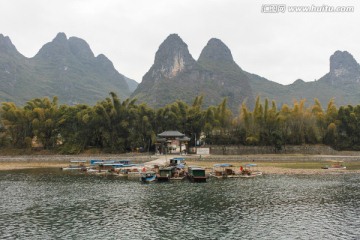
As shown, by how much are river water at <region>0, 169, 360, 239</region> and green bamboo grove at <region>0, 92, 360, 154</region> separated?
32.1m

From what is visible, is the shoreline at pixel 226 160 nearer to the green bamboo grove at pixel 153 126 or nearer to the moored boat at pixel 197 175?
the green bamboo grove at pixel 153 126

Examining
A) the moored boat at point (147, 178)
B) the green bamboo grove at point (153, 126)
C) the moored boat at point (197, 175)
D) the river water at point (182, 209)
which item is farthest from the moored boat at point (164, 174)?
the green bamboo grove at point (153, 126)

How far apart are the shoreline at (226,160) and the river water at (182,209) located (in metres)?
10.5

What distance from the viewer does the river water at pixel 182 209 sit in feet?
71.3

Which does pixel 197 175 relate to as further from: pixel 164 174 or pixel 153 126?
pixel 153 126

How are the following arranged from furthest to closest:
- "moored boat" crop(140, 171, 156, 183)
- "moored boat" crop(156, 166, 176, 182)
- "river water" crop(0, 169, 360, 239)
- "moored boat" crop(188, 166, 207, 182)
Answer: "moored boat" crop(156, 166, 176, 182) → "moored boat" crop(140, 171, 156, 183) → "moored boat" crop(188, 166, 207, 182) → "river water" crop(0, 169, 360, 239)

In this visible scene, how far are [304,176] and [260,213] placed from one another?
22.9 metres

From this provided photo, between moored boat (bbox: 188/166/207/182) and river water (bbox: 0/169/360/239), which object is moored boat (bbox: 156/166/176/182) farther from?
moored boat (bbox: 188/166/207/182)

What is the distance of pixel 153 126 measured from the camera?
79938 millimetres

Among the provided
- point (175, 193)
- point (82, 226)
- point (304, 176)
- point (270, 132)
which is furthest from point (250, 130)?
point (82, 226)

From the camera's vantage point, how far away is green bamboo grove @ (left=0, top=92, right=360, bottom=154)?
75688mm

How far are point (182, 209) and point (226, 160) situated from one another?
38395 mm

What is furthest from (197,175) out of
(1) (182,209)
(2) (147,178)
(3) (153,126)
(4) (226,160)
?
(3) (153,126)

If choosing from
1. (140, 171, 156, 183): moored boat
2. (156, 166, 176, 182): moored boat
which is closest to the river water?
(140, 171, 156, 183): moored boat
